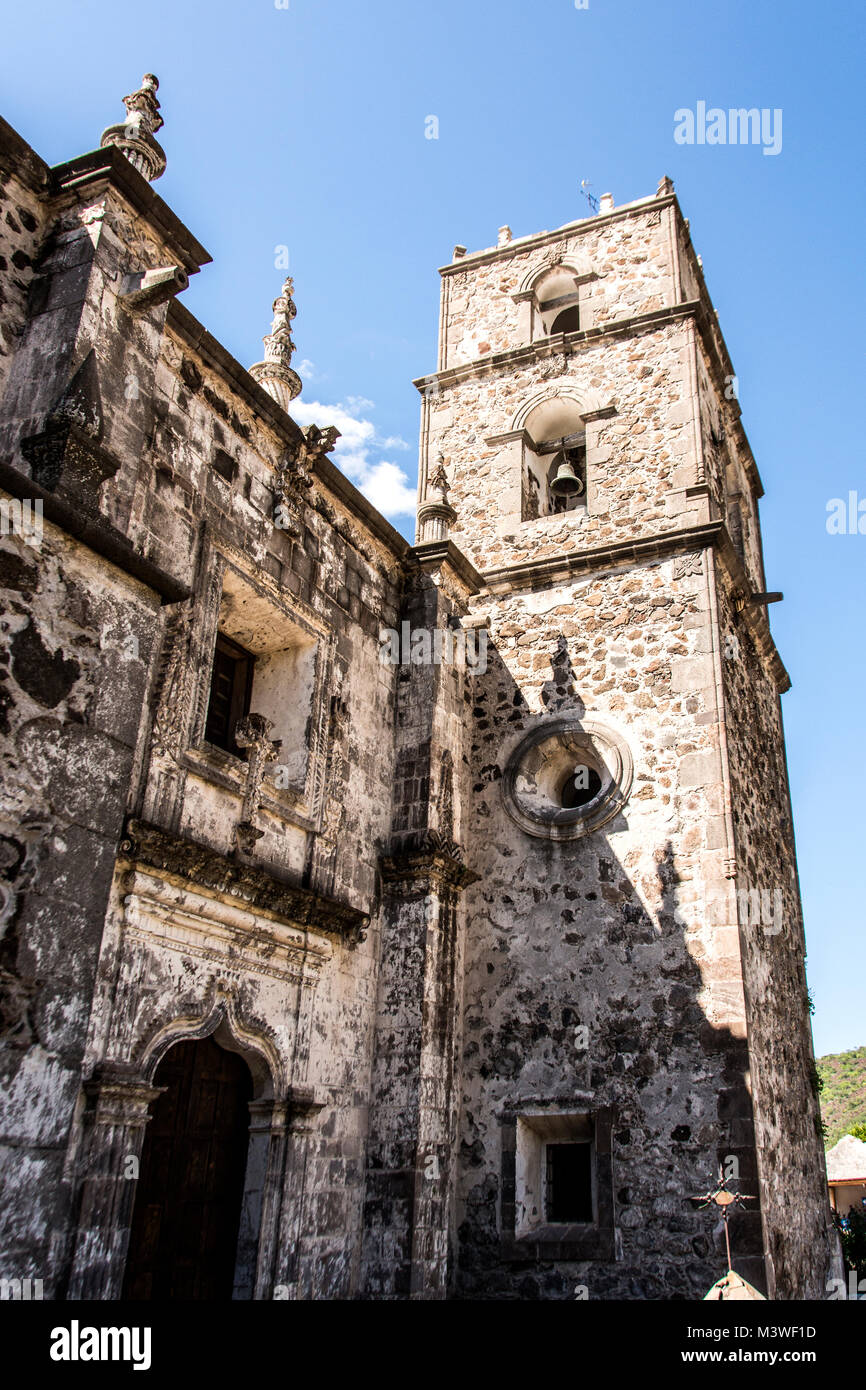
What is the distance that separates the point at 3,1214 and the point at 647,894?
582 centimetres

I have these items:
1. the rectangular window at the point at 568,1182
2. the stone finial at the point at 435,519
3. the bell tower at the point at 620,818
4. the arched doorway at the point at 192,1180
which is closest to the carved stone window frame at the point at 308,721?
the arched doorway at the point at 192,1180

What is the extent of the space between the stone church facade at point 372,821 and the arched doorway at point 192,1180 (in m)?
0.03

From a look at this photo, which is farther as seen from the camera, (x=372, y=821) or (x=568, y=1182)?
(x=372, y=821)

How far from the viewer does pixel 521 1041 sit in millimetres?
9172

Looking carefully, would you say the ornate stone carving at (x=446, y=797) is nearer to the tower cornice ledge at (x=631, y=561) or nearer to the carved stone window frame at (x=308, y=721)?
the carved stone window frame at (x=308, y=721)

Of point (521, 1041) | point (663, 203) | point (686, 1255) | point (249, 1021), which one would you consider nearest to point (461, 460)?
point (663, 203)

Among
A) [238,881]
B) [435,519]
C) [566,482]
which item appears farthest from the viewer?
[566,482]

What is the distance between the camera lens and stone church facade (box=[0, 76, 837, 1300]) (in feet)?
18.1

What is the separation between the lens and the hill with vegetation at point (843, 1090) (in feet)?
155

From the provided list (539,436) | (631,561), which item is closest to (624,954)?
(631,561)

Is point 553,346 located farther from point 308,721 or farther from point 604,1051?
point 604,1051

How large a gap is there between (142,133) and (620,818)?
6405 millimetres

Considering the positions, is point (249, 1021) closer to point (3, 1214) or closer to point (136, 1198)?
point (136, 1198)

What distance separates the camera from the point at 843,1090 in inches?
2014
